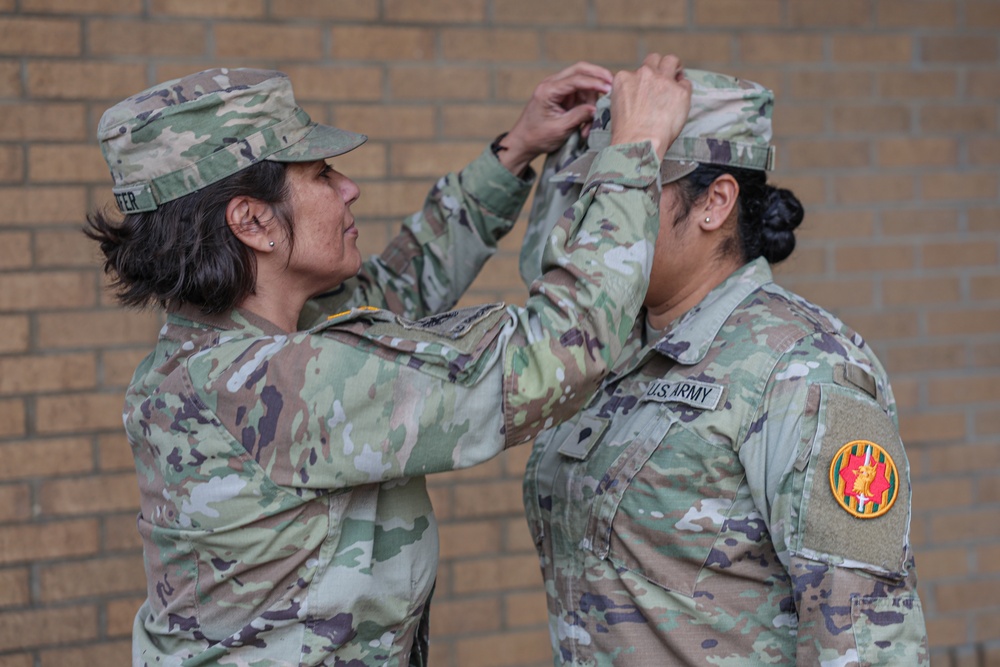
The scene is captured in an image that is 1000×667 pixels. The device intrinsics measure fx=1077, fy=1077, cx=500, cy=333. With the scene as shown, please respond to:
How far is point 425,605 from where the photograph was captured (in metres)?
2.00

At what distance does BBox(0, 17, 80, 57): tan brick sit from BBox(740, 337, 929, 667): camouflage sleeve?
7.26 ft

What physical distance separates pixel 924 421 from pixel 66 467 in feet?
9.25

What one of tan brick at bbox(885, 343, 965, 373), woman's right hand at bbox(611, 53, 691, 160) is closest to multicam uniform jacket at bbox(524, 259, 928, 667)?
woman's right hand at bbox(611, 53, 691, 160)

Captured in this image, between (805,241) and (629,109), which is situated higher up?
(629,109)

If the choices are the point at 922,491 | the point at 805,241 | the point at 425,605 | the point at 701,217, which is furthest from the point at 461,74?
the point at 922,491

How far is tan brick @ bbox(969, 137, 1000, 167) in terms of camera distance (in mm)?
3826

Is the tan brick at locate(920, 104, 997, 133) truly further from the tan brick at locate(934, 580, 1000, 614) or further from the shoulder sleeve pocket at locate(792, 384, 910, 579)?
the shoulder sleeve pocket at locate(792, 384, 910, 579)

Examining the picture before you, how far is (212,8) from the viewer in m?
3.05

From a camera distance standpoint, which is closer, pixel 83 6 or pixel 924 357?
pixel 83 6

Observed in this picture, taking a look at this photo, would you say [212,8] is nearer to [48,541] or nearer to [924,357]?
[48,541]

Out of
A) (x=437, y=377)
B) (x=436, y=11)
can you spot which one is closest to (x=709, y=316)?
(x=437, y=377)

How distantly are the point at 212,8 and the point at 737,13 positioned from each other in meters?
1.69

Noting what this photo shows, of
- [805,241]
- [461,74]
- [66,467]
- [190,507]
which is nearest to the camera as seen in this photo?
[190,507]

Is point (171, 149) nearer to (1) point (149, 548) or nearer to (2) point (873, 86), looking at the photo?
(1) point (149, 548)
